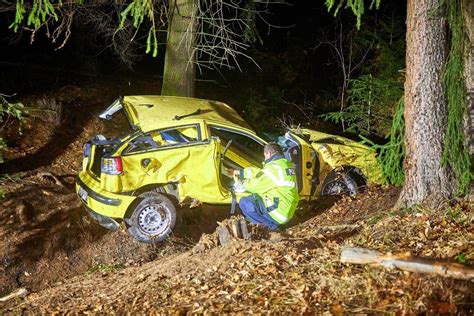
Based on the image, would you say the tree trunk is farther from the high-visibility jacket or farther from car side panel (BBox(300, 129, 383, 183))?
the high-visibility jacket

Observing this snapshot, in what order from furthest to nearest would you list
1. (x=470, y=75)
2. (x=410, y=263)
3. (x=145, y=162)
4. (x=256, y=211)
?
(x=145, y=162), (x=256, y=211), (x=470, y=75), (x=410, y=263)

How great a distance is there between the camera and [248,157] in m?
9.49

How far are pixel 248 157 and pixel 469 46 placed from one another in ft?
13.2

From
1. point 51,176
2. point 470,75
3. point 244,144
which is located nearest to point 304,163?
point 244,144

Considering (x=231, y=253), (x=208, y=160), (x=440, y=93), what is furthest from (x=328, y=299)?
(x=208, y=160)

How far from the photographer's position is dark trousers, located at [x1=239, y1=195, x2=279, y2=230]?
8227 millimetres

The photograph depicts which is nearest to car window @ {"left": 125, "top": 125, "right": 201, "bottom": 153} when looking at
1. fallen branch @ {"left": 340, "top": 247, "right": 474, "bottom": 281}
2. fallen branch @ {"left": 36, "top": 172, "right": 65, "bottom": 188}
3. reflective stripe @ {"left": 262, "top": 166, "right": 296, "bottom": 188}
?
reflective stripe @ {"left": 262, "top": 166, "right": 296, "bottom": 188}

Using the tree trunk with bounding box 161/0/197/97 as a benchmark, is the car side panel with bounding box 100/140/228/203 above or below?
below

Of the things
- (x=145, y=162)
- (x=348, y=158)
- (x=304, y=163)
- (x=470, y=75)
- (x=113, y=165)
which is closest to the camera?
(x=470, y=75)

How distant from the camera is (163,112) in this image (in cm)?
902

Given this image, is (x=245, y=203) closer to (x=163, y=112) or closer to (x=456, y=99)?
(x=163, y=112)

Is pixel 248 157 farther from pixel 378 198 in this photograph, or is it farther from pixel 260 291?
pixel 260 291

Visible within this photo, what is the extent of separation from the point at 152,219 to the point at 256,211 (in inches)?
65.2

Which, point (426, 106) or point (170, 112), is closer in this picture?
point (426, 106)
